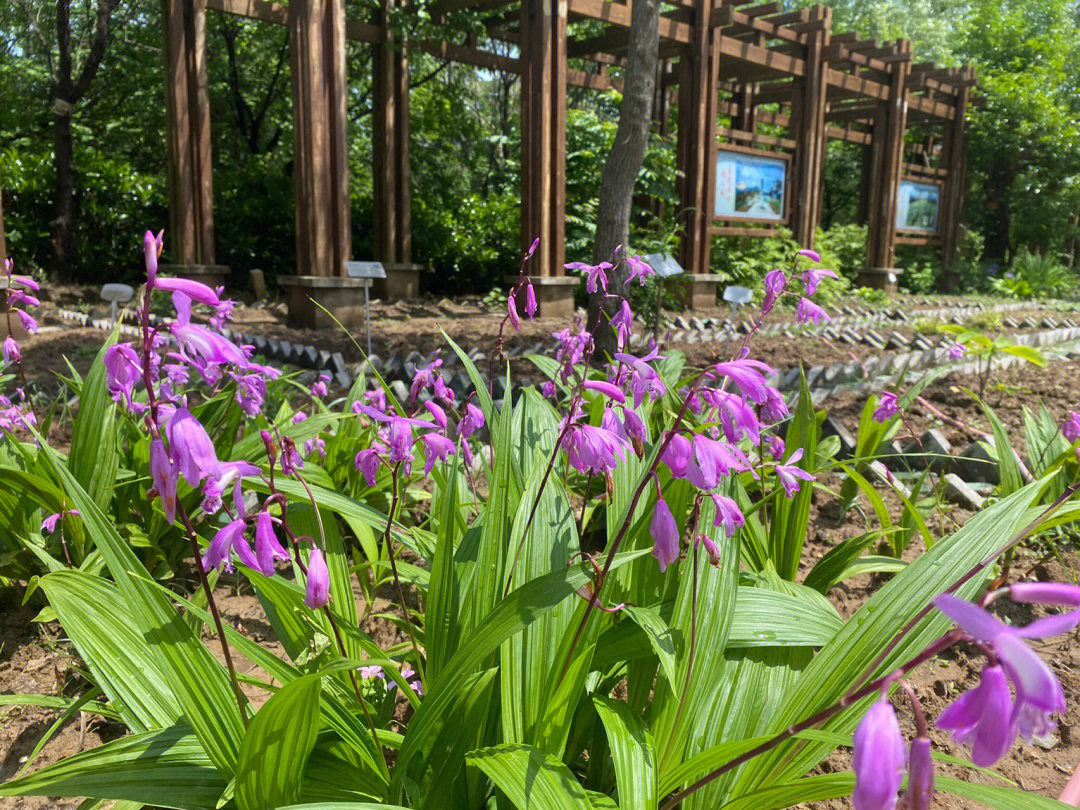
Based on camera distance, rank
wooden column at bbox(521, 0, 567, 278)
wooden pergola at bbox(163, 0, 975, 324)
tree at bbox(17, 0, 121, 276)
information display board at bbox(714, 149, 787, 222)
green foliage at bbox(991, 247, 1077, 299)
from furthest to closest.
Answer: green foliage at bbox(991, 247, 1077, 299) → information display board at bbox(714, 149, 787, 222) → tree at bbox(17, 0, 121, 276) → wooden column at bbox(521, 0, 567, 278) → wooden pergola at bbox(163, 0, 975, 324)

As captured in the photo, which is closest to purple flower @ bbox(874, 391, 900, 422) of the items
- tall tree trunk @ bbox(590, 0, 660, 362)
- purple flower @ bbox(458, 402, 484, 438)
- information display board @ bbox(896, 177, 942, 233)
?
purple flower @ bbox(458, 402, 484, 438)

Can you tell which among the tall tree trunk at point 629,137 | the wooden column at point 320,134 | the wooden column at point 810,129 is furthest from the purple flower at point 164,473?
the wooden column at point 810,129

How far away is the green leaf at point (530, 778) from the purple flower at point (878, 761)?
53 centimetres

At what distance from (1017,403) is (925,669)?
3349mm

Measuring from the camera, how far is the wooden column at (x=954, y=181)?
17141 millimetres

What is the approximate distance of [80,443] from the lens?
2.25m

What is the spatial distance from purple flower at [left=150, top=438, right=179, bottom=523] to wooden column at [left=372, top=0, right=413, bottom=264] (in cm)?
939

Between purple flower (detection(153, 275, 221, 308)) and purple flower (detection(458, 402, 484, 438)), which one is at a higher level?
purple flower (detection(153, 275, 221, 308))

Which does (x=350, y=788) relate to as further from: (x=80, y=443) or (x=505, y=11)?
(x=505, y=11)

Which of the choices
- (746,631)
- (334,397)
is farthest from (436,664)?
(334,397)

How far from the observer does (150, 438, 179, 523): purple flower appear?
2.87ft

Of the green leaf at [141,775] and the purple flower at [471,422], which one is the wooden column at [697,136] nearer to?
the purple flower at [471,422]

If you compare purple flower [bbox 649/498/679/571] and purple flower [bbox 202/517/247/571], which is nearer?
purple flower [bbox 202/517/247/571]

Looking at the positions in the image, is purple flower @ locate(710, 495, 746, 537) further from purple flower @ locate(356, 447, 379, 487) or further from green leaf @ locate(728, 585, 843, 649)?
purple flower @ locate(356, 447, 379, 487)
